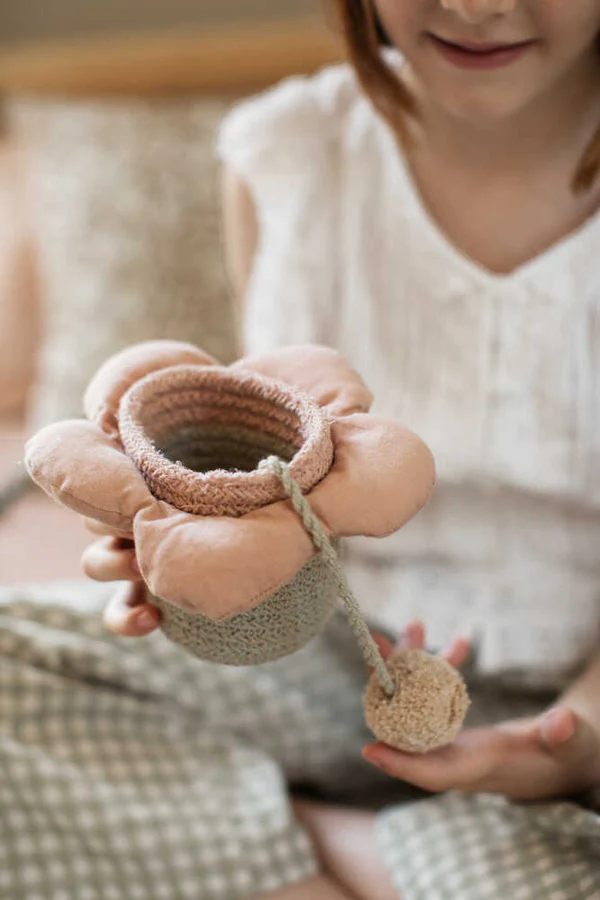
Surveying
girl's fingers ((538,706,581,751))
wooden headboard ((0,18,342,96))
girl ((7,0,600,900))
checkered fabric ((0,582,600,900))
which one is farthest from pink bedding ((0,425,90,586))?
wooden headboard ((0,18,342,96))

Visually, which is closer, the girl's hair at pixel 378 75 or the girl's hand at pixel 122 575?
the girl's hand at pixel 122 575

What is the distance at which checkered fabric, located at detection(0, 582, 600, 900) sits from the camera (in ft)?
2.19

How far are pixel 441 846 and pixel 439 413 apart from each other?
0.35 m

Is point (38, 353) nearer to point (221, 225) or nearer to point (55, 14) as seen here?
point (221, 225)

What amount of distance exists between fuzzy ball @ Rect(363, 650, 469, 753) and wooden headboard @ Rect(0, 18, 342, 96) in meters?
1.10

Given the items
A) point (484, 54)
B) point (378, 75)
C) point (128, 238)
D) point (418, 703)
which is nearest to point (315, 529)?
point (418, 703)

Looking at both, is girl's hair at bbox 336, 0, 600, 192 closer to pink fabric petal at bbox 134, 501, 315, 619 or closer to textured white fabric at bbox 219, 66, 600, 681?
textured white fabric at bbox 219, 66, 600, 681

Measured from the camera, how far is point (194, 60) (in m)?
1.42

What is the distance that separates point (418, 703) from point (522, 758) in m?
0.21

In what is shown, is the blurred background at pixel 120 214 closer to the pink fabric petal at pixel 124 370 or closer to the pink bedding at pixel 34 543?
the pink bedding at pixel 34 543

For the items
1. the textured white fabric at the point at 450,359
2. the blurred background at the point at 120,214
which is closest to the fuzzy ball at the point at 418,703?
the textured white fabric at the point at 450,359

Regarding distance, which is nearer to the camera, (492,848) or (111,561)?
(111,561)

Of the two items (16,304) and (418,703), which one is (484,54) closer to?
(418,703)

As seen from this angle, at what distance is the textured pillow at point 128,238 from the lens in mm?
1227
